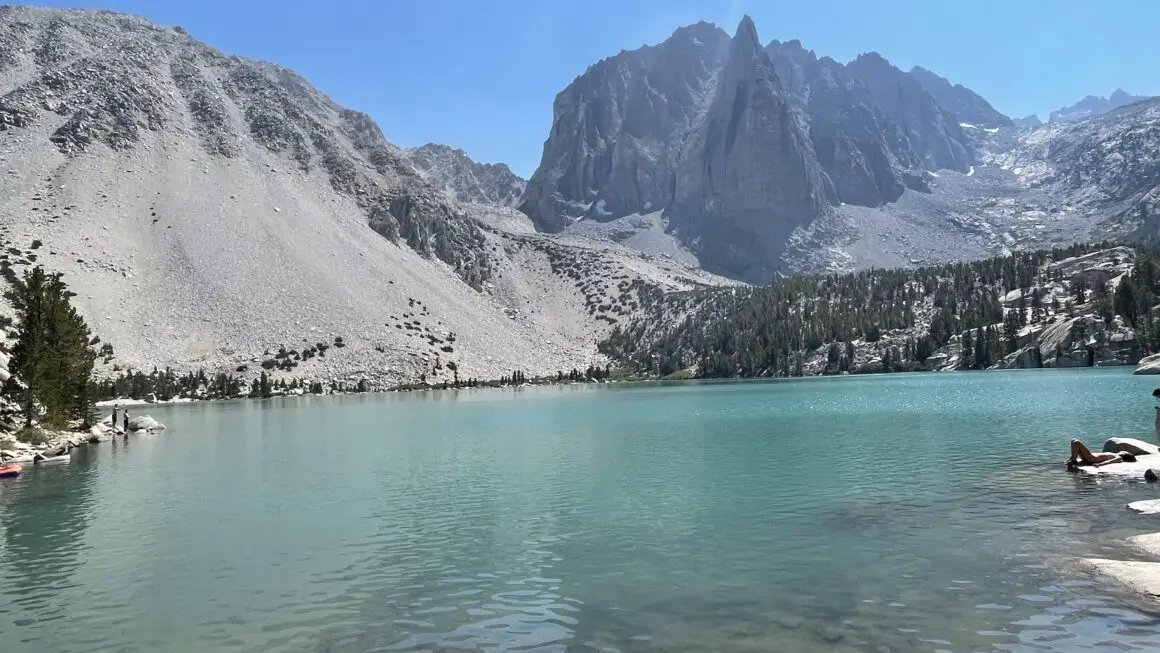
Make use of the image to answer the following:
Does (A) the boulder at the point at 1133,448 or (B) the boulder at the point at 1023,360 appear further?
(B) the boulder at the point at 1023,360

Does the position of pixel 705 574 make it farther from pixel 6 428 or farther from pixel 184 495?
pixel 6 428

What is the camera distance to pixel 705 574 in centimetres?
2044

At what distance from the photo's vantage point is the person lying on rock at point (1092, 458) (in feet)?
110

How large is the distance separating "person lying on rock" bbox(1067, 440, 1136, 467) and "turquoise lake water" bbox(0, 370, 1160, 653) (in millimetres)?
1508

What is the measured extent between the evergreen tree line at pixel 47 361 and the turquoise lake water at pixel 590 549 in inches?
520

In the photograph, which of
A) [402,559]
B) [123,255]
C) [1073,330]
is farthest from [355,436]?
[1073,330]

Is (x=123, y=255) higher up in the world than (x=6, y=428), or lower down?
higher up

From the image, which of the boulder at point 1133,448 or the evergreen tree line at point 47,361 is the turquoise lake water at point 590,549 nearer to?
the boulder at point 1133,448

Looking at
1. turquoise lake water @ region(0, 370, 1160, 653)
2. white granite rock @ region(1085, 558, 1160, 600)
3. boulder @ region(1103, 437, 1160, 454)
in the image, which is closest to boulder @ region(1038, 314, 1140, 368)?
turquoise lake water @ region(0, 370, 1160, 653)

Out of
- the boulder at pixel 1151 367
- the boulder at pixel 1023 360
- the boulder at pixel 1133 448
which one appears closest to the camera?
the boulder at pixel 1133 448

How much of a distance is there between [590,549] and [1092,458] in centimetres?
2547

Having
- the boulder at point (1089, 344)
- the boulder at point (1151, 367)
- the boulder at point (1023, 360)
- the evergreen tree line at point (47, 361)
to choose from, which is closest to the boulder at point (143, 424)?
the evergreen tree line at point (47, 361)

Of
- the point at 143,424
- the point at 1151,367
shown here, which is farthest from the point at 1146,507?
the point at 1151,367

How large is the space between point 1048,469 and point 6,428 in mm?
71630
